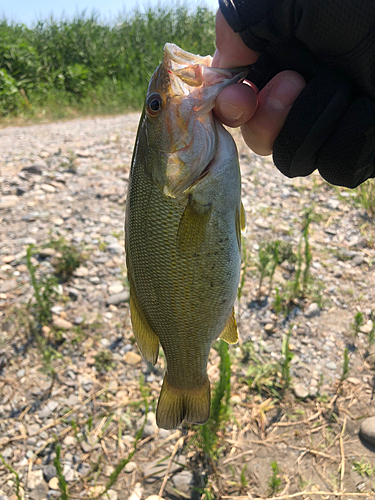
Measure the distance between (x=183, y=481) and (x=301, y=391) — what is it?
1.17 m

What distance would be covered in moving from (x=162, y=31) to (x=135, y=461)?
1347cm

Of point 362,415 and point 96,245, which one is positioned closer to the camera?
point 362,415

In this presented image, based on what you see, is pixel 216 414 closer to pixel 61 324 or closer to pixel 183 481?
pixel 183 481

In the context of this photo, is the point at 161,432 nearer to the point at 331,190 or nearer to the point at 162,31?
the point at 331,190

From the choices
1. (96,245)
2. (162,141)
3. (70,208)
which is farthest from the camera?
(70,208)

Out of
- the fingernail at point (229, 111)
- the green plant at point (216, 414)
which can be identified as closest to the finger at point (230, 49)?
the fingernail at point (229, 111)

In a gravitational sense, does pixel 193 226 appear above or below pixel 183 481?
above

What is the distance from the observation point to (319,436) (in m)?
3.08

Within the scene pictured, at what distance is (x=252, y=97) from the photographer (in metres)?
1.90

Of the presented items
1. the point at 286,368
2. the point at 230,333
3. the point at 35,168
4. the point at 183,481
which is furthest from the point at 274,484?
the point at 35,168

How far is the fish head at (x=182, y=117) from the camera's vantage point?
70.4 inches

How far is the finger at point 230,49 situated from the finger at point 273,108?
7.1 inches

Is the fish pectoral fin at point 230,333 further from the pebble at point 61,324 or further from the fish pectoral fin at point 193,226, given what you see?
the pebble at point 61,324

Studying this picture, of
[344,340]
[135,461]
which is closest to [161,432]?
[135,461]
